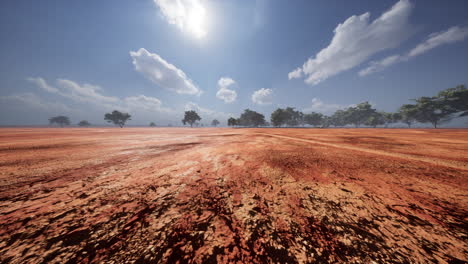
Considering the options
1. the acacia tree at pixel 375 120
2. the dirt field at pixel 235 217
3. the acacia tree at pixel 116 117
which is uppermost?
the acacia tree at pixel 116 117

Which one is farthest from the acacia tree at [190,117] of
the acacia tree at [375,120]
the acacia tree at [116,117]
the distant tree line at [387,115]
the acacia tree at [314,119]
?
the acacia tree at [375,120]

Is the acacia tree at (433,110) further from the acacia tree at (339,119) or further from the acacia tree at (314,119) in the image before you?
the acacia tree at (314,119)

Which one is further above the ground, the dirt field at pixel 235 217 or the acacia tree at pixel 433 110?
the acacia tree at pixel 433 110

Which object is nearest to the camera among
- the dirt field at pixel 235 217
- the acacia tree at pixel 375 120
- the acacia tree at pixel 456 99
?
the dirt field at pixel 235 217

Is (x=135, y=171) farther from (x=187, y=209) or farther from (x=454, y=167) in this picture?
(x=454, y=167)

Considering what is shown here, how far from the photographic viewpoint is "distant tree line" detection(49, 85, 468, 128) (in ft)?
99.6

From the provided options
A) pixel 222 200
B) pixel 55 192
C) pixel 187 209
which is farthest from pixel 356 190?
pixel 55 192

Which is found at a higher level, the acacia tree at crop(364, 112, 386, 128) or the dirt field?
the acacia tree at crop(364, 112, 386, 128)

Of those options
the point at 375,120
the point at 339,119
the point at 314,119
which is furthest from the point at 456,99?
the point at 314,119

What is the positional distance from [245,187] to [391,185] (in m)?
2.33

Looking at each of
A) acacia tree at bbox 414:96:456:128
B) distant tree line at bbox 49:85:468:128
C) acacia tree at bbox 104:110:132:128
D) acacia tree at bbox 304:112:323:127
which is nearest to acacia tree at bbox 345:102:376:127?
distant tree line at bbox 49:85:468:128

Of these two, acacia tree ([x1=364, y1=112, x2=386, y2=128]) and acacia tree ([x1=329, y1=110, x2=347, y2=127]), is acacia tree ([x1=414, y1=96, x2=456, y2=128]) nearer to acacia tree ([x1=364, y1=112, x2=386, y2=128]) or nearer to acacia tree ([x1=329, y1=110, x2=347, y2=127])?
acacia tree ([x1=364, y1=112, x2=386, y2=128])

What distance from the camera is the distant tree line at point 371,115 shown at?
30.3 meters

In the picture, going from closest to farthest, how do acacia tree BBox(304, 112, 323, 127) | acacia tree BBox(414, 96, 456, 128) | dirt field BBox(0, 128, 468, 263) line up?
dirt field BBox(0, 128, 468, 263) → acacia tree BBox(414, 96, 456, 128) → acacia tree BBox(304, 112, 323, 127)
